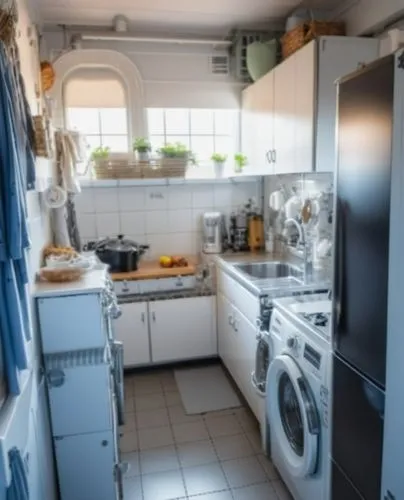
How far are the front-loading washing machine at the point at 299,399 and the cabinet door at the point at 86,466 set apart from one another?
2.57ft

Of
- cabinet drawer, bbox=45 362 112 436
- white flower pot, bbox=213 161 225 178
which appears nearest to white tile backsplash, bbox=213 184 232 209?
white flower pot, bbox=213 161 225 178

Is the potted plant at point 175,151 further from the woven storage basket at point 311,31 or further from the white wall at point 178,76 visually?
the woven storage basket at point 311,31

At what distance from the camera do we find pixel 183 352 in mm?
3213

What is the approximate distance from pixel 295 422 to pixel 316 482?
0.28 metres

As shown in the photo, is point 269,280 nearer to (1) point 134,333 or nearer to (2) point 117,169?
(1) point 134,333

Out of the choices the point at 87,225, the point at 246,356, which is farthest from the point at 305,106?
the point at 87,225

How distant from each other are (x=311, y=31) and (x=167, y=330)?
2150 mm

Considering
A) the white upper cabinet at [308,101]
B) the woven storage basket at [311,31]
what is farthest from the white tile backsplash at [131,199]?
the woven storage basket at [311,31]

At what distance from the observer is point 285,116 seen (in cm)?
247

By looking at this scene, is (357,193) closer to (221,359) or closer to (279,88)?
(279,88)

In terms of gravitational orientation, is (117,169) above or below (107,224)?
above

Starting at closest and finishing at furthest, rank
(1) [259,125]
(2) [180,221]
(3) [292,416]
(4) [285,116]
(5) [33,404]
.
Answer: (5) [33,404], (3) [292,416], (4) [285,116], (1) [259,125], (2) [180,221]

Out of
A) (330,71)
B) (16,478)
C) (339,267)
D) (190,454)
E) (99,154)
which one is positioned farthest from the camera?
(99,154)

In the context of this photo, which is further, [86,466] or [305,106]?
[305,106]
